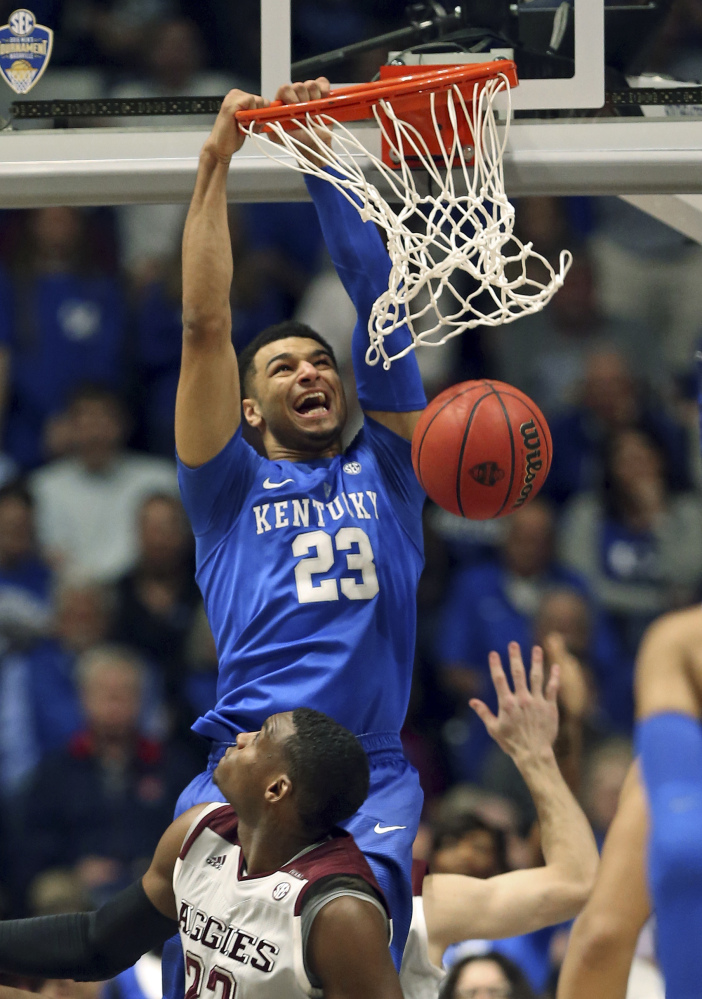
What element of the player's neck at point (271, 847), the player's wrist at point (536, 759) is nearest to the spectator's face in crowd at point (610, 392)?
the player's wrist at point (536, 759)

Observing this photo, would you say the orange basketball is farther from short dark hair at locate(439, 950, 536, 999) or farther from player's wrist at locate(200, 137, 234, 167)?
short dark hair at locate(439, 950, 536, 999)

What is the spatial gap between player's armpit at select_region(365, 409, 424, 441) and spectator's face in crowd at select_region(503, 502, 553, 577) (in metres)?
1.60

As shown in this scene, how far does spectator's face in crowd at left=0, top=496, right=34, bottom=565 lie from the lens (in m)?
4.81

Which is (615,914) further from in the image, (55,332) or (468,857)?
(55,332)

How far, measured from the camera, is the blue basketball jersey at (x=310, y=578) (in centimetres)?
295

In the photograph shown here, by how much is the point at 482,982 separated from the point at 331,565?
1532 mm

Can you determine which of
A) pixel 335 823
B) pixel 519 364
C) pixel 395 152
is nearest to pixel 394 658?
pixel 335 823

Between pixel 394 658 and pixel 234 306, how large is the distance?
2.38 m

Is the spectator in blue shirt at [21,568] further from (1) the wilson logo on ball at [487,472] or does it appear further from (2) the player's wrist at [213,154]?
(1) the wilson logo on ball at [487,472]

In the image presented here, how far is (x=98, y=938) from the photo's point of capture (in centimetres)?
300

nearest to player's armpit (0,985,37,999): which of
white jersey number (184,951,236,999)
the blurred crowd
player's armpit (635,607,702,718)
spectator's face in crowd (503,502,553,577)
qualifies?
white jersey number (184,951,236,999)

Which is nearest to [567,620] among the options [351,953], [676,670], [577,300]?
[577,300]

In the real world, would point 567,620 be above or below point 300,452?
below

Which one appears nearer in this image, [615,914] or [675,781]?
[675,781]
